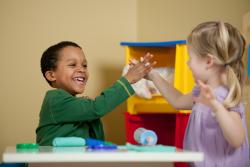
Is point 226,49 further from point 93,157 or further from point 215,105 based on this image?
point 93,157

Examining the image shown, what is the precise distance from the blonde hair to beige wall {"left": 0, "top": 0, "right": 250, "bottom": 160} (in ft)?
2.60

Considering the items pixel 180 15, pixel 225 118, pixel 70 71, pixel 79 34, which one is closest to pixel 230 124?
pixel 225 118

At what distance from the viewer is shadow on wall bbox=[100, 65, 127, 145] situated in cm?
229

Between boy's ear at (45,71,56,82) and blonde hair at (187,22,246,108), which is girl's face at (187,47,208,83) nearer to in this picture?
blonde hair at (187,22,246,108)

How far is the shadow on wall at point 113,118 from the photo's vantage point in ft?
7.50

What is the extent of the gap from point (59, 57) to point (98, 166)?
65 centimetres

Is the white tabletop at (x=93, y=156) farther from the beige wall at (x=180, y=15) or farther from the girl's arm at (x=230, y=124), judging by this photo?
the beige wall at (x=180, y=15)

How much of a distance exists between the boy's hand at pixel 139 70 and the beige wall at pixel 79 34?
0.69 metres

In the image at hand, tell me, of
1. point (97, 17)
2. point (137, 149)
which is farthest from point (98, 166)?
point (97, 17)

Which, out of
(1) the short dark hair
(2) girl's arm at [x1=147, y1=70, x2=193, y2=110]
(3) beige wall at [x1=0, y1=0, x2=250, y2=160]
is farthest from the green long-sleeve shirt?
(3) beige wall at [x1=0, y1=0, x2=250, y2=160]

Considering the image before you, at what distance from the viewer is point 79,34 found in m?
2.25

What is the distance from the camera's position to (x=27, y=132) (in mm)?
2168

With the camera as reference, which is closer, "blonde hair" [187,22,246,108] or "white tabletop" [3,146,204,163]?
"white tabletop" [3,146,204,163]

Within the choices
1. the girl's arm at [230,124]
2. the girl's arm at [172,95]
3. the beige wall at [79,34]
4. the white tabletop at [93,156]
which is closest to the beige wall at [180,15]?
the beige wall at [79,34]
